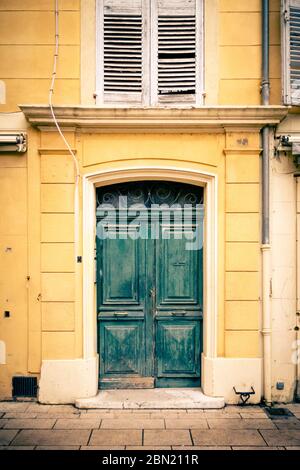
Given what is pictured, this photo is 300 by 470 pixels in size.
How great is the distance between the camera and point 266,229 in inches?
207

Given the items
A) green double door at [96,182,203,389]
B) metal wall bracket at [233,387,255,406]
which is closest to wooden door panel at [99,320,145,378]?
green double door at [96,182,203,389]

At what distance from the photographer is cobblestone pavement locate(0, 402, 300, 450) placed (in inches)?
165

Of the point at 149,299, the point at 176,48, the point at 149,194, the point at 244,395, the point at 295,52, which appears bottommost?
the point at 244,395

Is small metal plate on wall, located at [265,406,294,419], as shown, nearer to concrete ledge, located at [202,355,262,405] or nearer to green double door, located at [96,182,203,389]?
concrete ledge, located at [202,355,262,405]

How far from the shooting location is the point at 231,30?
17.3 ft

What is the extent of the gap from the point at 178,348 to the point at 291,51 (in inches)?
174

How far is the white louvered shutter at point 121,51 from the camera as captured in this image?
5.34 meters

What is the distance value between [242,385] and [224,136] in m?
3.38

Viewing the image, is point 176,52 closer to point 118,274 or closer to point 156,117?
point 156,117

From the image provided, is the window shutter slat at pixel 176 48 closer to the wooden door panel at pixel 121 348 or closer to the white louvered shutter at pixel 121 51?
the white louvered shutter at pixel 121 51

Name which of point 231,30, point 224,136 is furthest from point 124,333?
point 231,30

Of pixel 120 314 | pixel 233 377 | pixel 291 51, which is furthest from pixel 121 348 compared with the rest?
pixel 291 51

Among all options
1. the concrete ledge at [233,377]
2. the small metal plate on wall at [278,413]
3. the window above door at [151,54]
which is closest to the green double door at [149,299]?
the concrete ledge at [233,377]

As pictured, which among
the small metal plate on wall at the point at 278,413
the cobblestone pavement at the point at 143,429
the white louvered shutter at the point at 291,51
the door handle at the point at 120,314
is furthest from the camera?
the door handle at the point at 120,314
